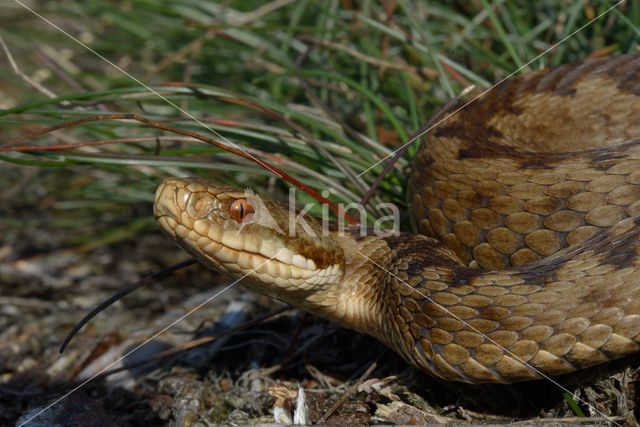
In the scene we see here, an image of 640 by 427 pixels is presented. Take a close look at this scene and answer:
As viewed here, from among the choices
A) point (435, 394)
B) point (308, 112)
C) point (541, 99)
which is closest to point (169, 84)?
point (308, 112)

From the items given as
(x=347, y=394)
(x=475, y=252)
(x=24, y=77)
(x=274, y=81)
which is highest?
(x=475, y=252)

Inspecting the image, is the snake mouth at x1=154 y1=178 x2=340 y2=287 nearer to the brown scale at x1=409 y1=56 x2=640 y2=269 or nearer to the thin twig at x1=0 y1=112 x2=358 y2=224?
the thin twig at x1=0 y1=112 x2=358 y2=224

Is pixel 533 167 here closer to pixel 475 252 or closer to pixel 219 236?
pixel 475 252

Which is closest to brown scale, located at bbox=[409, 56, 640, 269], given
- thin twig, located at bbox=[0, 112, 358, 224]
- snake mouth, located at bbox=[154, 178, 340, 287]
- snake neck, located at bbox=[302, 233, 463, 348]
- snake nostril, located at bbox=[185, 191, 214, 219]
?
snake neck, located at bbox=[302, 233, 463, 348]

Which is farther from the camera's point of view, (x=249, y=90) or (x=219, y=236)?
(x=249, y=90)

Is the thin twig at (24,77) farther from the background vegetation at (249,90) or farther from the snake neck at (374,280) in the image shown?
the snake neck at (374,280)

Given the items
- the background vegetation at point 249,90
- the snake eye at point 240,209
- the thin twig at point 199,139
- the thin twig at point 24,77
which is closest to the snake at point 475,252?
the snake eye at point 240,209

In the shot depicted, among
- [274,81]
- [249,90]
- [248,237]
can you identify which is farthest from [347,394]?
[249,90]
